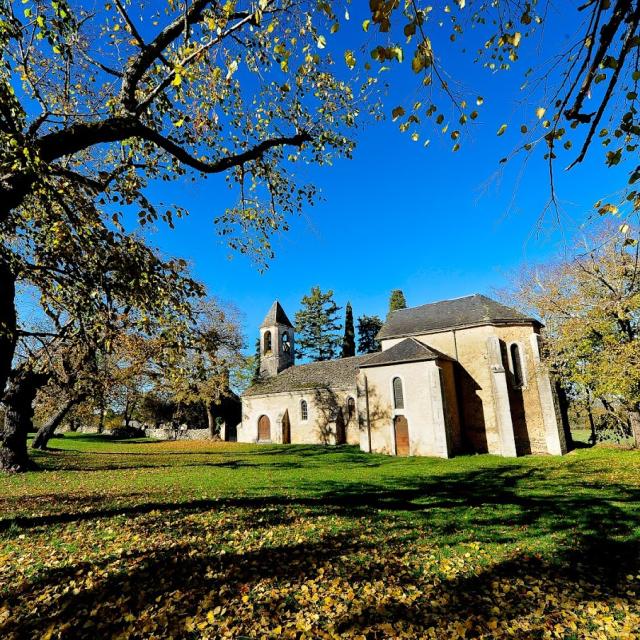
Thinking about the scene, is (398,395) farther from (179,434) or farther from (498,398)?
(179,434)

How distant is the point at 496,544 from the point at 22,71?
36.5 ft

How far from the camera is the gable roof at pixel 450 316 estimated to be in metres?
25.8

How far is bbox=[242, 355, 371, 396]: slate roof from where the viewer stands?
3325 centimetres

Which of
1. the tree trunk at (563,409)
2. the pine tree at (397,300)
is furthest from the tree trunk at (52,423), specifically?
the pine tree at (397,300)

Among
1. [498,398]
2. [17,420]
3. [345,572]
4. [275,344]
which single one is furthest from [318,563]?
[275,344]

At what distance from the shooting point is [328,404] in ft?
108

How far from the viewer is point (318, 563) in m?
5.76

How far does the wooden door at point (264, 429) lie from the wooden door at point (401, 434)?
15.4 metres

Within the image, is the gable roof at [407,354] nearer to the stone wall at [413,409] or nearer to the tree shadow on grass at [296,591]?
the stone wall at [413,409]

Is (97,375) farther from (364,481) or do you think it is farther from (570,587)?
(570,587)

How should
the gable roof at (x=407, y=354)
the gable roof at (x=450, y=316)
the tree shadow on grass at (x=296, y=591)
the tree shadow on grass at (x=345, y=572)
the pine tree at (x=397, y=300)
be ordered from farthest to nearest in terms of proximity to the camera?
the pine tree at (x=397, y=300)
the gable roof at (x=450, y=316)
the gable roof at (x=407, y=354)
the tree shadow on grass at (x=345, y=572)
the tree shadow on grass at (x=296, y=591)

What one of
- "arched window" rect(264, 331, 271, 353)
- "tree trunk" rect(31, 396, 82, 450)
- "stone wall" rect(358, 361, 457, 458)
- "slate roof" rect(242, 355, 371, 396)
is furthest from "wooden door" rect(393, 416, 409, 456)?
"arched window" rect(264, 331, 271, 353)

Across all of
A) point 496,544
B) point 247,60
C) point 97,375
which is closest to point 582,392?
point 496,544

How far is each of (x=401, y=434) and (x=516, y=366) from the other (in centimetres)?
913
